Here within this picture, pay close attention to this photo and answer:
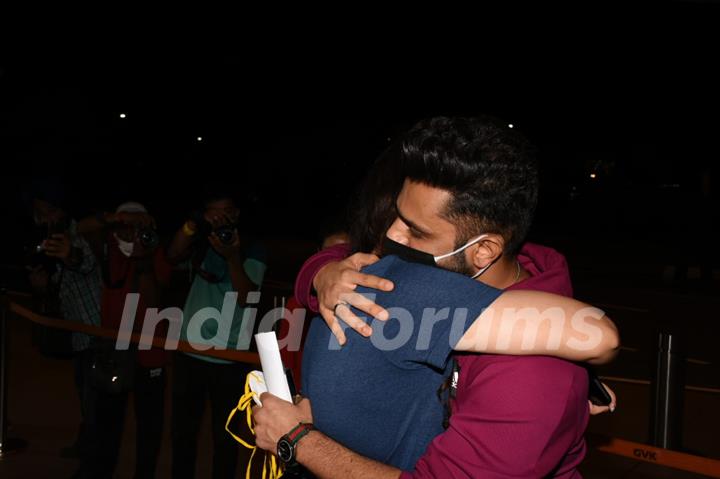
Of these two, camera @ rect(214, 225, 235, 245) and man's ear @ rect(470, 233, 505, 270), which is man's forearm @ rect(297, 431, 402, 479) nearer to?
man's ear @ rect(470, 233, 505, 270)

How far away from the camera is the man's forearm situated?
5.89 ft

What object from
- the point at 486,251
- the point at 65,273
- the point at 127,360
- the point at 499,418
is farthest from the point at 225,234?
the point at 499,418

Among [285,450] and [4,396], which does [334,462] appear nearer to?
[285,450]

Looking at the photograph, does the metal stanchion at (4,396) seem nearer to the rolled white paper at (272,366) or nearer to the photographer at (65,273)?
the photographer at (65,273)

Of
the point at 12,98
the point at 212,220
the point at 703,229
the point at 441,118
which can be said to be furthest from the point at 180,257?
the point at 12,98

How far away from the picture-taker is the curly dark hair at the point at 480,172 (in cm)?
186

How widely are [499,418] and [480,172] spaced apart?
596 millimetres

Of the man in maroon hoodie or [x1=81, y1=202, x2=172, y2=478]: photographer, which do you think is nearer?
the man in maroon hoodie

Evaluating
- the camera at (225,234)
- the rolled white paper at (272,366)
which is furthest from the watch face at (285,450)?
the camera at (225,234)

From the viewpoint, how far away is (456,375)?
1.86m

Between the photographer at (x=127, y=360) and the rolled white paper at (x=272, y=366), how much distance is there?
2947mm

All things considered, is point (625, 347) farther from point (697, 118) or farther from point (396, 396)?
point (697, 118)

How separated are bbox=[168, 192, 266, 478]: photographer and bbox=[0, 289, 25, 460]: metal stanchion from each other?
1935mm

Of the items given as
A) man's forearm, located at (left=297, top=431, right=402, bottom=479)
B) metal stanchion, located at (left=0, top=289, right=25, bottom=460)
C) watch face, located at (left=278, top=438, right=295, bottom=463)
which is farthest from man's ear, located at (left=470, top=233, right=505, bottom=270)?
metal stanchion, located at (left=0, top=289, right=25, bottom=460)
